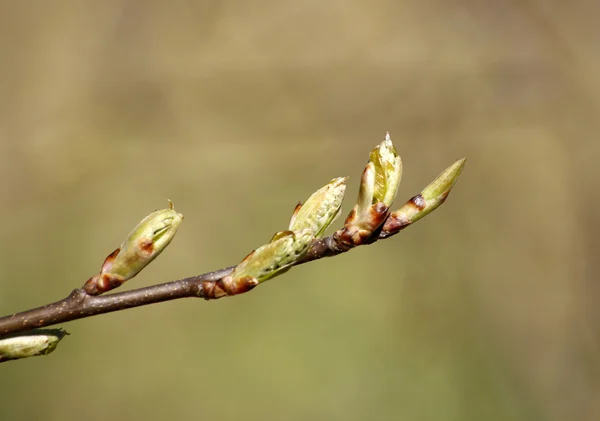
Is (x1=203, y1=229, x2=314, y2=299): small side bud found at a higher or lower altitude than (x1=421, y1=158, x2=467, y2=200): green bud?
lower

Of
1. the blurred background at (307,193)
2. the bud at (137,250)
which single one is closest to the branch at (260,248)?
the bud at (137,250)

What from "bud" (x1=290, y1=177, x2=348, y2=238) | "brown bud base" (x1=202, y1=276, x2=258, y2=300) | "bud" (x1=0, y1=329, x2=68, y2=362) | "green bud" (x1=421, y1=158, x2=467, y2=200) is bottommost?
"brown bud base" (x1=202, y1=276, x2=258, y2=300)

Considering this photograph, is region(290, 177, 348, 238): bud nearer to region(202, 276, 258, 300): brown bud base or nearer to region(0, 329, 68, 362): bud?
region(202, 276, 258, 300): brown bud base

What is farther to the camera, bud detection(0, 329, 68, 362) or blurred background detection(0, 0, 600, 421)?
blurred background detection(0, 0, 600, 421)

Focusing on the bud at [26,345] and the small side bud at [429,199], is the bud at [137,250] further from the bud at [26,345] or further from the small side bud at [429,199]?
the small side bud at [429,199]

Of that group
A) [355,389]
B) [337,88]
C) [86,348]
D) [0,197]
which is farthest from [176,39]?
[355,389]

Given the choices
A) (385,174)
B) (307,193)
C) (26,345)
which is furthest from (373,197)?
(307,193)

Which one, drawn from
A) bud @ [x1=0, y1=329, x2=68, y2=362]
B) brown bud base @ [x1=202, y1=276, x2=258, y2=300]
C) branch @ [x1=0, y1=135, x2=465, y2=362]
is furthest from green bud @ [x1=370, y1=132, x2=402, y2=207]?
bud @ [x1=0, y1=329, x2=68, y2=362]

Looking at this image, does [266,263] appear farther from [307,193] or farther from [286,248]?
[307,193]
